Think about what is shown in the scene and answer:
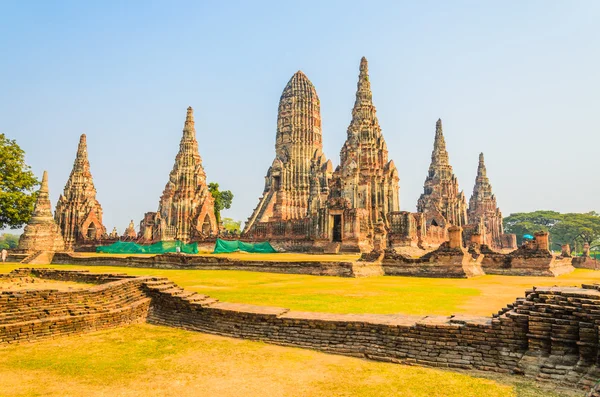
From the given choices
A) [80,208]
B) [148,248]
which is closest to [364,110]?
[148,248]

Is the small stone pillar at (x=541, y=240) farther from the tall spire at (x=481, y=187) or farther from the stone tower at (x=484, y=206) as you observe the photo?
the tall spire at (x=481, y=187)

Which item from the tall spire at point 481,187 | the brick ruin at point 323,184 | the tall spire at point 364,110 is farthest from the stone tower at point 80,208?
the tall spire at point 481,187

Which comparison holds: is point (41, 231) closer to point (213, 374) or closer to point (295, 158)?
point (213, 374)

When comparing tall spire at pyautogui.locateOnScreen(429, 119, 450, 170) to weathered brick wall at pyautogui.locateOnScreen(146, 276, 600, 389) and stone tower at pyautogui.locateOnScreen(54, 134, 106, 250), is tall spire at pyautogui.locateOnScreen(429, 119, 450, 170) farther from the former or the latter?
weathered brick wall at pyautogui.locateOnScreen(146, 276, 600, 389)

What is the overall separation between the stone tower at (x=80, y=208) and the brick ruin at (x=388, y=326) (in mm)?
43312

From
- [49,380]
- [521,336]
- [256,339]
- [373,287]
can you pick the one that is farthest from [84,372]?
[373,287]

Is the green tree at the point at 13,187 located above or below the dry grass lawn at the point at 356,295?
above

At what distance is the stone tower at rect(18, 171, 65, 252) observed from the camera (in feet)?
105

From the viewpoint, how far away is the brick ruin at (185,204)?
48.6m

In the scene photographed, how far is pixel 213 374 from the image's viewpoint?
6.77 meters

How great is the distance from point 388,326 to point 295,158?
2051 inches

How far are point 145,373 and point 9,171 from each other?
35.6 metres

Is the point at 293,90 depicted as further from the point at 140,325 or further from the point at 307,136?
the point at 140,325

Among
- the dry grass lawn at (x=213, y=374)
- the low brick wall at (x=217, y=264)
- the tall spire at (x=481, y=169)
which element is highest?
the tall spire at (x=481, y=169)
